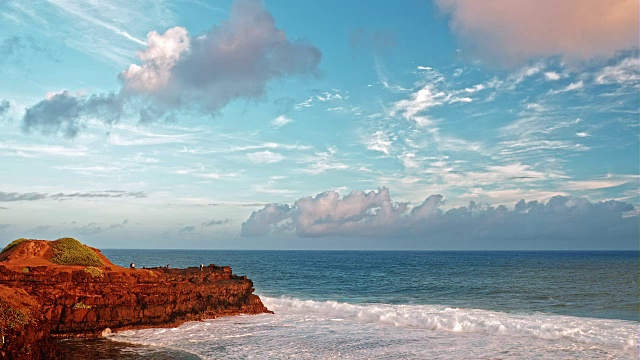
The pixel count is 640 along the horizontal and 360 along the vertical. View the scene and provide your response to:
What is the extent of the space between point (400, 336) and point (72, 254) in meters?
29.7

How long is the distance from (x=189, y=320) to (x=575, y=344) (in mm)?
29941

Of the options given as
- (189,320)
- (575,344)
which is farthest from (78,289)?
(575,344)

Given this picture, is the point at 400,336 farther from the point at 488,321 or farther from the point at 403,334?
the point at 488,321

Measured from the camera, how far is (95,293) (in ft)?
117

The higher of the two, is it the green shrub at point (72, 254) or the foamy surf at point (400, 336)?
the green shrub at point (72, 254)

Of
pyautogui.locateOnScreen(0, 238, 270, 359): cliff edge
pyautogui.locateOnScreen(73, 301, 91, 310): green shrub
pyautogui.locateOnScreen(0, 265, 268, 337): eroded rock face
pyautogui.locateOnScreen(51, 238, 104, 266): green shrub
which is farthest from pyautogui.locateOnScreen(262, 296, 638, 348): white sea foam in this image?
pyautogui.locateOnScreen(73, 301, 91, 310): green shrub

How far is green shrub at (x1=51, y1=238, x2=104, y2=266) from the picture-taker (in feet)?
133

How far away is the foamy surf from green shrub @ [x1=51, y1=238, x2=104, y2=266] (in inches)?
390

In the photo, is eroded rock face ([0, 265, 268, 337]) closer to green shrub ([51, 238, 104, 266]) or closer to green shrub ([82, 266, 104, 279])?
green shrub ([82, 266, 104, 279])

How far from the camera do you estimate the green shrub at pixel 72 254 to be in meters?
40.7

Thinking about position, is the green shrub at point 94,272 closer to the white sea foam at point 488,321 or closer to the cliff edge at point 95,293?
the cliff edge at point 95,293

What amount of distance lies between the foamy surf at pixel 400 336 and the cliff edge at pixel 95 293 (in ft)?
6.53

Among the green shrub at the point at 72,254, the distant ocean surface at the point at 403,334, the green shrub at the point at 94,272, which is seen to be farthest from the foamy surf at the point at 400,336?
the green shrub at the point at 72,254

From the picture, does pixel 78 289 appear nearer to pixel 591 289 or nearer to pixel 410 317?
pixel 410 317
